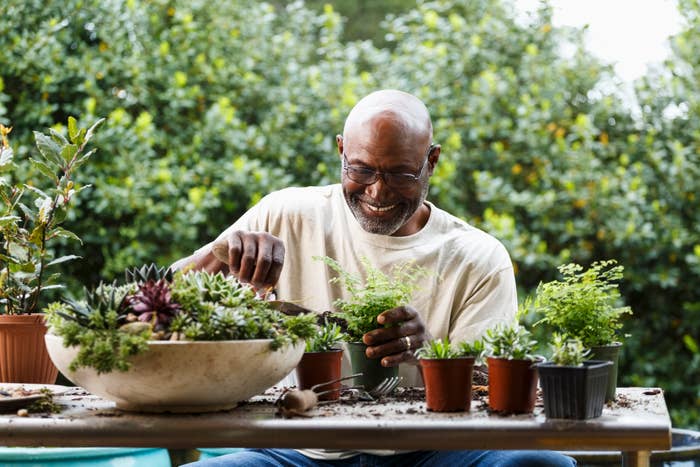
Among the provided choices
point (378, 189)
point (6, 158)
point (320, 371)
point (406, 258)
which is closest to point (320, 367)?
point (320, 371)

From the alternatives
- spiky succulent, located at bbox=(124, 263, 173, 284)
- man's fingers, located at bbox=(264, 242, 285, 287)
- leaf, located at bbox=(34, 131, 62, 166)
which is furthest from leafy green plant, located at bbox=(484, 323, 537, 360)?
leaf, located at bbox=(34, 131, 62, 166)

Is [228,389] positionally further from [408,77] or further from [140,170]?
[408,77]

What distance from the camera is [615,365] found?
2230mm

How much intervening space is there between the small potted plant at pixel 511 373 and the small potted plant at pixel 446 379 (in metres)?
0.05

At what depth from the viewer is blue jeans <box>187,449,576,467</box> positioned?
7.69ft

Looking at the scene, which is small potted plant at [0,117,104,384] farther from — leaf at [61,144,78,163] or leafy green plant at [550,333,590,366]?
leafy green plant at [550,333,590,366]

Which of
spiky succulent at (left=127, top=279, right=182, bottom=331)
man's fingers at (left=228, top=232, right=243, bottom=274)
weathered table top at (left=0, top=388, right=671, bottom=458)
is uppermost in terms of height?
man's fingers at (left=228, top=232, right=243, bottom=274)

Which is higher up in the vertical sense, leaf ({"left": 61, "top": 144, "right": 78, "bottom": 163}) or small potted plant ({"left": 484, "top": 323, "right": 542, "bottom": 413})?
leaf ({"left": 61, "top": 144, "right": 78, "bottom": 163})

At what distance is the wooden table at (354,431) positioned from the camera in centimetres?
188

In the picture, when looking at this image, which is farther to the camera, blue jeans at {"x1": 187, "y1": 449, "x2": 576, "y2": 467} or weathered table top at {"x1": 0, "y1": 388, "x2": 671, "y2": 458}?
blue jeans at {"x1": 187, "y1": 449, "x2": 576, "y2": 467}

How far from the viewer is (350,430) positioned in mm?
1914

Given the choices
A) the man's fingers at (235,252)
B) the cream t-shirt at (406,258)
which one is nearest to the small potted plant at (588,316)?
the cream t-shirt at (406,258)

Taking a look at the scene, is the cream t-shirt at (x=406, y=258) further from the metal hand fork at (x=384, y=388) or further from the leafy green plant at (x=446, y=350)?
the leafy green plant at (x=446, y=350)

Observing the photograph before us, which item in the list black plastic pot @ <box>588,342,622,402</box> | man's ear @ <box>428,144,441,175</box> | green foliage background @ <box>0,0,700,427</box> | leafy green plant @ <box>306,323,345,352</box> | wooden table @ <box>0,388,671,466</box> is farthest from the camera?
green foliage background @ <box>0,0,700,427</box>
